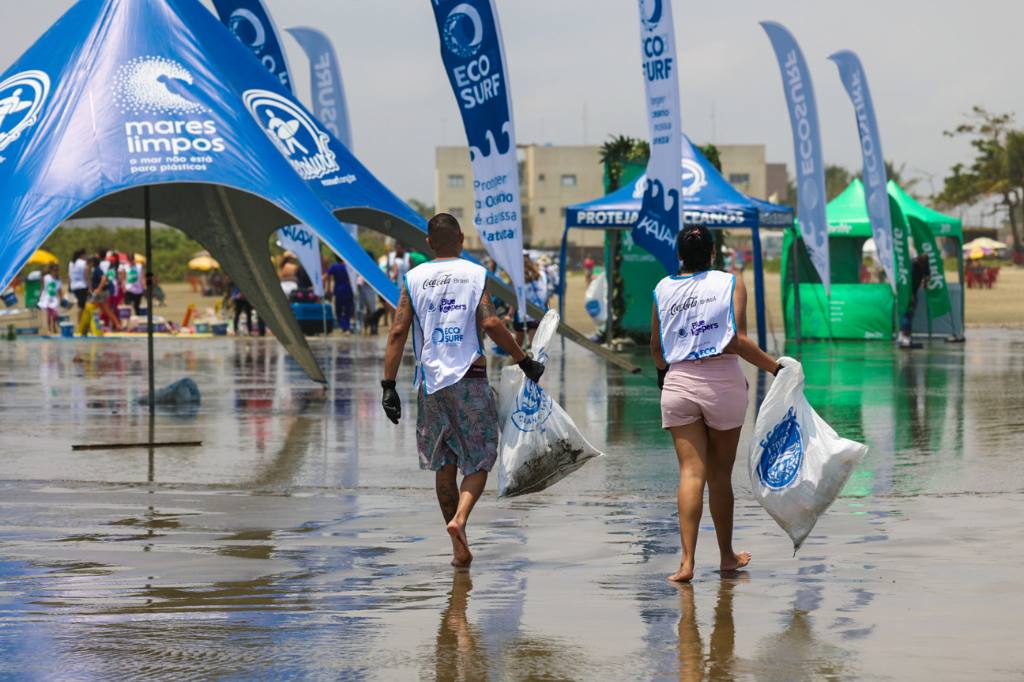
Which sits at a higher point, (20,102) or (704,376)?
(20,102)

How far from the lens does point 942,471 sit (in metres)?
9.17

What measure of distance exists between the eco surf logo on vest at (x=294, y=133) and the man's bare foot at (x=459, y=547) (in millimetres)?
6486

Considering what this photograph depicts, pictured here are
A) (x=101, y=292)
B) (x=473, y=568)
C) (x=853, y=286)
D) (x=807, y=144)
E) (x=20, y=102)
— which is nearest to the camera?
(x=473, y=568)

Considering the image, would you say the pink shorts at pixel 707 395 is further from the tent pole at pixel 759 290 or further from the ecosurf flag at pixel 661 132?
the tent pole at pixel 759 290

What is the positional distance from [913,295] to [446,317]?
730 inches

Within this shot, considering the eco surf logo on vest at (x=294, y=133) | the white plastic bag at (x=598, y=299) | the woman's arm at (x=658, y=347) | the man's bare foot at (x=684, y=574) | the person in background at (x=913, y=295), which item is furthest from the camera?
the white plastic bag at (x=598, y=299)

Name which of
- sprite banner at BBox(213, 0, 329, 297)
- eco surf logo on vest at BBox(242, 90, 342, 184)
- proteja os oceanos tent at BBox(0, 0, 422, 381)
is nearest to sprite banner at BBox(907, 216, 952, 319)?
sprite banner at BBox(213, 0, 329, 297)

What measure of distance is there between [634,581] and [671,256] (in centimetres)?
1011

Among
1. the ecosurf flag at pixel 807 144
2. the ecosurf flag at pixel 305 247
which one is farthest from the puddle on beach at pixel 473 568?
the ecosurf flag at pixel 807 144

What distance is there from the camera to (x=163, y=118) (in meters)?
11.0

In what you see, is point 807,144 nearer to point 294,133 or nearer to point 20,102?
point 294,133

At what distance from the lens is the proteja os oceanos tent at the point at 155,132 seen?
1060 centimetres

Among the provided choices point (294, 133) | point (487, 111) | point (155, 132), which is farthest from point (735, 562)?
point (487, 111)

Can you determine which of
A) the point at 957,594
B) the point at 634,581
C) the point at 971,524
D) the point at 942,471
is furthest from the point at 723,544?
the point at 942,471
